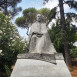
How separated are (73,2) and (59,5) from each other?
3.87 feet

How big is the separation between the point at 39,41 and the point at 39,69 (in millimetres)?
1142

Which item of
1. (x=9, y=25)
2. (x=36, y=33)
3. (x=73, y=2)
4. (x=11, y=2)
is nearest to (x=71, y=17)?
(x=73, y=2)

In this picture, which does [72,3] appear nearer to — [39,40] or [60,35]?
[60,35]

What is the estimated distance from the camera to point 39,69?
19.8ft

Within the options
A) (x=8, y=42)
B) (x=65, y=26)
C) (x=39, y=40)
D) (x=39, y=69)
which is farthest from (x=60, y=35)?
(x=39, y=69)

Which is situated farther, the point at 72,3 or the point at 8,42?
the point at 72,3

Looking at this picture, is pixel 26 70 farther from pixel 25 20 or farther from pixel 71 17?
pixel 25 20

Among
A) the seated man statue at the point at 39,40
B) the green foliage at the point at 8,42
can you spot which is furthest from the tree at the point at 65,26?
the seated man statue at the point at 39,40

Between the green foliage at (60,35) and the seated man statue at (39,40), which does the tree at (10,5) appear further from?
the seated man statue at (39,40)

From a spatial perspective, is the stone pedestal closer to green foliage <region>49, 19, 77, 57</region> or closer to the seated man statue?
the seated man statue

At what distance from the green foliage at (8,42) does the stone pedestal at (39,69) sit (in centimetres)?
478

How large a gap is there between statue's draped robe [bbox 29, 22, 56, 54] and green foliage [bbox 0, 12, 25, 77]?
393 cm

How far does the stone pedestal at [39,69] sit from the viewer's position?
588 centimetres

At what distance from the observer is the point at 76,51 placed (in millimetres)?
17266
